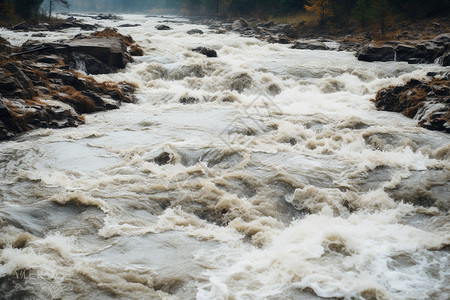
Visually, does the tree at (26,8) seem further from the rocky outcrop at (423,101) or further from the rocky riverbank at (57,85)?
the rocky outcrop at (423,101)

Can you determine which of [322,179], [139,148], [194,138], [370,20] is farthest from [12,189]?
[370,20]

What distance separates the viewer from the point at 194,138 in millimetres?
10812

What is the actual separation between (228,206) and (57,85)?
33.9 ft

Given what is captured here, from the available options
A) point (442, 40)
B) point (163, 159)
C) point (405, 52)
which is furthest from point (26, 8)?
point (163, 159)

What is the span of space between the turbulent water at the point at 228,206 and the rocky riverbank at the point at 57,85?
737mm

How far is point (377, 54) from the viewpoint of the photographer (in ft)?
72.2

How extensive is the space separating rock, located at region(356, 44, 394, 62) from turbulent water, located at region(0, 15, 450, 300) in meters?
8.98

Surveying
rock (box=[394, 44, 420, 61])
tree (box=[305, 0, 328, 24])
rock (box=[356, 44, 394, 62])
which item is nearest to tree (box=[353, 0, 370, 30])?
tree (box=[305, 0, 328, 24])

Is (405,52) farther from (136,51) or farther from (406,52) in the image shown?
(136,51)

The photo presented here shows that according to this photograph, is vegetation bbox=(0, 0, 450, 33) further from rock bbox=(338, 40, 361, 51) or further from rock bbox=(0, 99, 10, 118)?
rock bbox=(0, 99, 10, 118)

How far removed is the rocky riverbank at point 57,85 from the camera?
38.3ft

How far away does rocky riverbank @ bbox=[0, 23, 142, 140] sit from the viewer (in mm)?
11664

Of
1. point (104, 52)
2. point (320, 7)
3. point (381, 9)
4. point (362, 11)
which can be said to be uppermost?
point (320, 7)

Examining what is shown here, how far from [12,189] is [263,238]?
501cm
